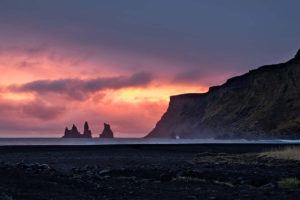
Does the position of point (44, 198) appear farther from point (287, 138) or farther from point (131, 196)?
point (287, 138)

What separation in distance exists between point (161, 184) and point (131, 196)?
18.9 feet

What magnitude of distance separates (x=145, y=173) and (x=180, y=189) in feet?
28.8

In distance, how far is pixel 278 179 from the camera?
30.8 meters

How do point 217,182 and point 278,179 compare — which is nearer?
point 217,182

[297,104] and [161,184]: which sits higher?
[297,104]

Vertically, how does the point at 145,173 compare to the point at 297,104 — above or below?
below

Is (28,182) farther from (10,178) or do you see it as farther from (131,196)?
(131,196)

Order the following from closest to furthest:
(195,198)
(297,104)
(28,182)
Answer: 1. (195,198)
2. (28,182)
3. (297,104)

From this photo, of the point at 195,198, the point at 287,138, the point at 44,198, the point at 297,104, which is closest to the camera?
the point at 44,198

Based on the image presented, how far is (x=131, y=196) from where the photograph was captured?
74.7ft

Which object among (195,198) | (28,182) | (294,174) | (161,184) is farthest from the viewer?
(294,174)

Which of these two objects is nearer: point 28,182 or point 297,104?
point 28,182

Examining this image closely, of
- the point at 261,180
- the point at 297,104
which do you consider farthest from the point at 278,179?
the point at 297,104

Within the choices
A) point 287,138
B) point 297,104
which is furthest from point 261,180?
point 297,104
